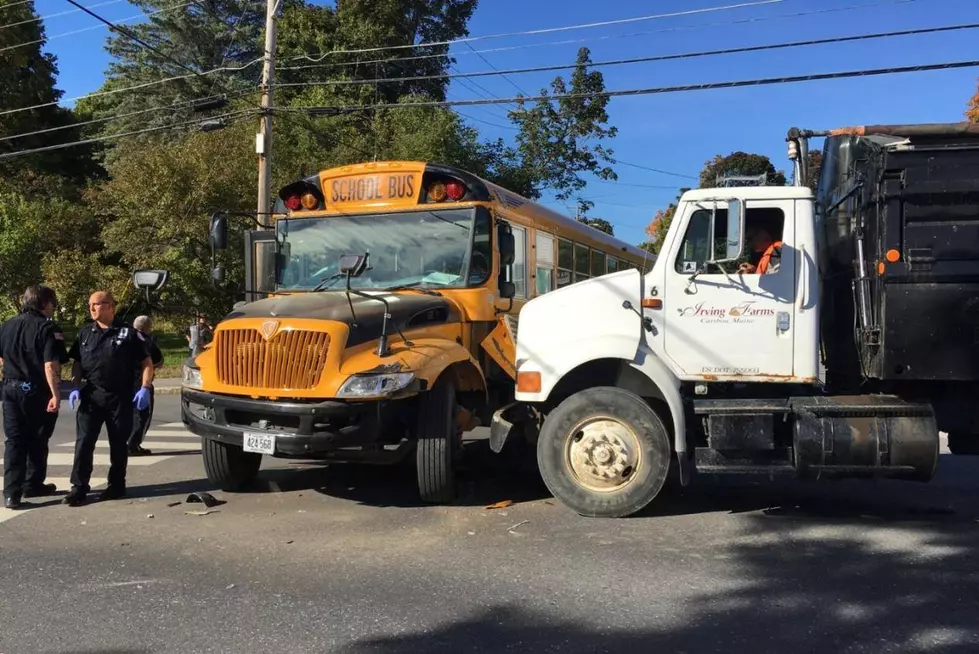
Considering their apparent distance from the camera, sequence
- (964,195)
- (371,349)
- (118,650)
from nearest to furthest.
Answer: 1. (118,650)
2. (964,195)
3. (371,349)

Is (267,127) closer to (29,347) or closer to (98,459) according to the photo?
(98,459)

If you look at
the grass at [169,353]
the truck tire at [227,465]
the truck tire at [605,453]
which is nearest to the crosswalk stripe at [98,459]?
the truck tire at [227,465]

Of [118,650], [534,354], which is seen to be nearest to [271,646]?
[118,650]

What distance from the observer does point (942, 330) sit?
16.7 ft

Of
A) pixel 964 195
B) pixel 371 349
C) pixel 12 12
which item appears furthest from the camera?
pixel 12 12

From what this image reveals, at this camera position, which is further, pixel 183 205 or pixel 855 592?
pixel 183 205

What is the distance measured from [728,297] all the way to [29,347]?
5716 millimetres

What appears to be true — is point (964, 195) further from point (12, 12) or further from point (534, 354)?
point (12, 12)

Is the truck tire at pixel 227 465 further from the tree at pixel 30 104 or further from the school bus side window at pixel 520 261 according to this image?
the tree at pixel 30 104

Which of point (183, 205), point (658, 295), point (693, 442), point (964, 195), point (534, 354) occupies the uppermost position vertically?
point (183, 205)

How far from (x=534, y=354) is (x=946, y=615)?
10.4ft

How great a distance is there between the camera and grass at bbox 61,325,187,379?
19053mm

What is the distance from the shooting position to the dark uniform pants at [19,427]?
20.0ft

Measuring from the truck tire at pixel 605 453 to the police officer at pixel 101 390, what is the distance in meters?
3.55
